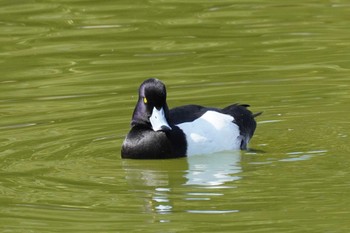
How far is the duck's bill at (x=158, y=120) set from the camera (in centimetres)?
1167

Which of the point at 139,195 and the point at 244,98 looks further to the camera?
the point at 244,98

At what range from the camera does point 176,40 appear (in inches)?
664

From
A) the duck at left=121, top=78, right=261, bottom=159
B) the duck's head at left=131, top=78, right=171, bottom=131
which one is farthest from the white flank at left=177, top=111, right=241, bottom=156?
the duck's head at left=131, top=78, right=171, bottom=131

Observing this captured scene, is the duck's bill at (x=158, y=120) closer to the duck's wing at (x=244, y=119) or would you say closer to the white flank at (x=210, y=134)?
the white flank at (x=210, y=134)

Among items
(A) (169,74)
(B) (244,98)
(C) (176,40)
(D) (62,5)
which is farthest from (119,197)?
(D) (62,5)

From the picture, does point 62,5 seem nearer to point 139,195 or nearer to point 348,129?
point 348,129

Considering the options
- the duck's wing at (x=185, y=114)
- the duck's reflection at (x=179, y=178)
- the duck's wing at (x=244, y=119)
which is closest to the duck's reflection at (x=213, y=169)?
the duck's reflection at (x=179, y=178)

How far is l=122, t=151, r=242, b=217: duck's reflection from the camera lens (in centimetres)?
1026

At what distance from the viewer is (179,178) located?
1105 centimetres

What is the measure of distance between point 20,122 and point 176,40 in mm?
4190

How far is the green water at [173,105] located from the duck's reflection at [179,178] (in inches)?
0.7

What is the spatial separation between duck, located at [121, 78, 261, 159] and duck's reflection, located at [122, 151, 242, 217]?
0.27 ft

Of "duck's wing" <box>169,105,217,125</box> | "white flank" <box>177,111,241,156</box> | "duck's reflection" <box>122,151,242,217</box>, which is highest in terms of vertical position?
"duck's wing" <box>169,105,217,125</box>

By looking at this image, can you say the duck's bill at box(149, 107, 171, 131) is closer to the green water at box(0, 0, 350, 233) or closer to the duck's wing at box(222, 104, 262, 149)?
the green water at box(0, 0, 350, 233)
